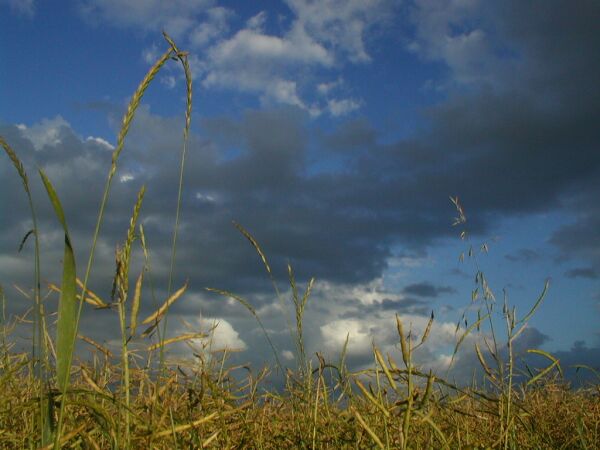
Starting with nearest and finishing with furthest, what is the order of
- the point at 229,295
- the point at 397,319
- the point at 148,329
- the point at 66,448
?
the point at 397,319, the point at 148,329, the point at 66,448, the point at 229,295

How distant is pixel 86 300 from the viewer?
1715 millimetres

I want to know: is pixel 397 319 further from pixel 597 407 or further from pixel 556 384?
pixel 556 384

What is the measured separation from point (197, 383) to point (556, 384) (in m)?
2.13

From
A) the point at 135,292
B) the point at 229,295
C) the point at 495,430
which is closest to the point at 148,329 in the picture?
the point at 135,292

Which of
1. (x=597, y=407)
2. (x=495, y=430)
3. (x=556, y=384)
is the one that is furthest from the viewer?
(x=556, y=384)

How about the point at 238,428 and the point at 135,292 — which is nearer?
the point at 135,292

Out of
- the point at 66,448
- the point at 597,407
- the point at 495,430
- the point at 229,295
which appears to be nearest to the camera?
the point at 66,448

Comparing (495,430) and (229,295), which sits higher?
(229,295)

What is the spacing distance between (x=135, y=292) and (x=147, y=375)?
2.42 feet

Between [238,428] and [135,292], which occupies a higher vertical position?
[135,292]

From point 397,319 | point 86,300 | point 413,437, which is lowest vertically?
point 413,437

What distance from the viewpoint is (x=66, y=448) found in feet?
6.12

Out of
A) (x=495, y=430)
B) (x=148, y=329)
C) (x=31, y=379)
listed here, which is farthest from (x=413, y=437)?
(x=31, y=379)

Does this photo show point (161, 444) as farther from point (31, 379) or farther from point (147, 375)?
point (31, 379)
